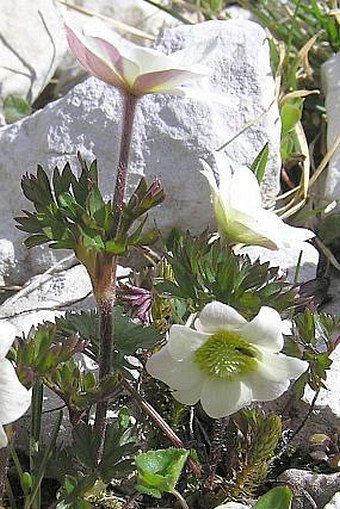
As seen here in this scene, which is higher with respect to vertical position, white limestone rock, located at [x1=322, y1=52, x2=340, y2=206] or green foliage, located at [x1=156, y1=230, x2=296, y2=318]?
green foliage, located at [x1=156, y1=230, x2=296, y2=318]

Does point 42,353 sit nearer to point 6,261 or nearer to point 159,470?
point 159,470

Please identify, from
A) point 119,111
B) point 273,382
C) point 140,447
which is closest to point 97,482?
point 140,447

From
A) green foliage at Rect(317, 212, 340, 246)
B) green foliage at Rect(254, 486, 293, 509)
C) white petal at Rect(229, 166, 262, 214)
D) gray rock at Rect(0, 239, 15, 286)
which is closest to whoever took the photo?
green foliage at Rect(254, 486, 293, 509)

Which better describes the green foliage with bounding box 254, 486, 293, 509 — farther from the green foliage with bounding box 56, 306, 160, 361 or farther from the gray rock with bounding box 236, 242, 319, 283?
the gray rock with bounding box 236, 242, 319, 283

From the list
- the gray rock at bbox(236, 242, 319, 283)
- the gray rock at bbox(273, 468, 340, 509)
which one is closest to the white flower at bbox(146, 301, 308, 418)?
the gray rock at bbox(273, 468, 340, 509)

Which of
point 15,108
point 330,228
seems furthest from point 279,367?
point 15,108

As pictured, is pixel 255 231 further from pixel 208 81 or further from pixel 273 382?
pixel 208 81

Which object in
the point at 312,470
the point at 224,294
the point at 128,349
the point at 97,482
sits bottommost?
the point at 312,470
